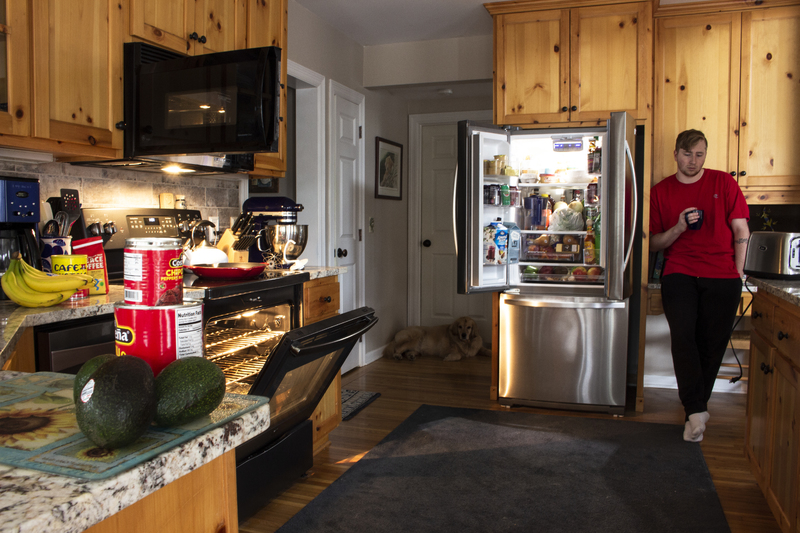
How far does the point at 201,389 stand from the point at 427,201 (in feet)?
A: 16.8

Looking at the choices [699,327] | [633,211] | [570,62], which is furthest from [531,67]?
[699,327]

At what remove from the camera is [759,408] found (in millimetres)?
2322

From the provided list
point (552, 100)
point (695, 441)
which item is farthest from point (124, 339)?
point (552, 100)

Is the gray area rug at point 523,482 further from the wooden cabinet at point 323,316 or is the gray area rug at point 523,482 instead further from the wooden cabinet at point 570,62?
the wooden cabinet at point 570,62

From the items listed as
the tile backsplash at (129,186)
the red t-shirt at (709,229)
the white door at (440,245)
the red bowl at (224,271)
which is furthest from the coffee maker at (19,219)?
the white door at (440,245)

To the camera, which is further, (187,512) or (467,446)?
(467,446)

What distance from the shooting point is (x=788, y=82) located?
12.2 ft

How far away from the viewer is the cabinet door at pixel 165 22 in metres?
2.28

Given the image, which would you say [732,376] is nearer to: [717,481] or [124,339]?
[717,481]

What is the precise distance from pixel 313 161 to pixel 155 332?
3498mm

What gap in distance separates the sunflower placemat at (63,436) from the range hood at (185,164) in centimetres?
167

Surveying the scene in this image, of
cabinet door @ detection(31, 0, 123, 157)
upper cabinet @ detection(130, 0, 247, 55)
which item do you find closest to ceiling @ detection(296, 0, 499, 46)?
upper cabinet @ detection(130, 0, 247, 55)

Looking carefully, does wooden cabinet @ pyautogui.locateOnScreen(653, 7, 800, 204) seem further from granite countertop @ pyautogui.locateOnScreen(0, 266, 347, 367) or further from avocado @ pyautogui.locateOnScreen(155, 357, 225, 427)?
avocado @ pyautogui.locateOnScreen(155, 357, 225, 427)

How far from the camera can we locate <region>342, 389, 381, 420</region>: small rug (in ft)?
11.6
